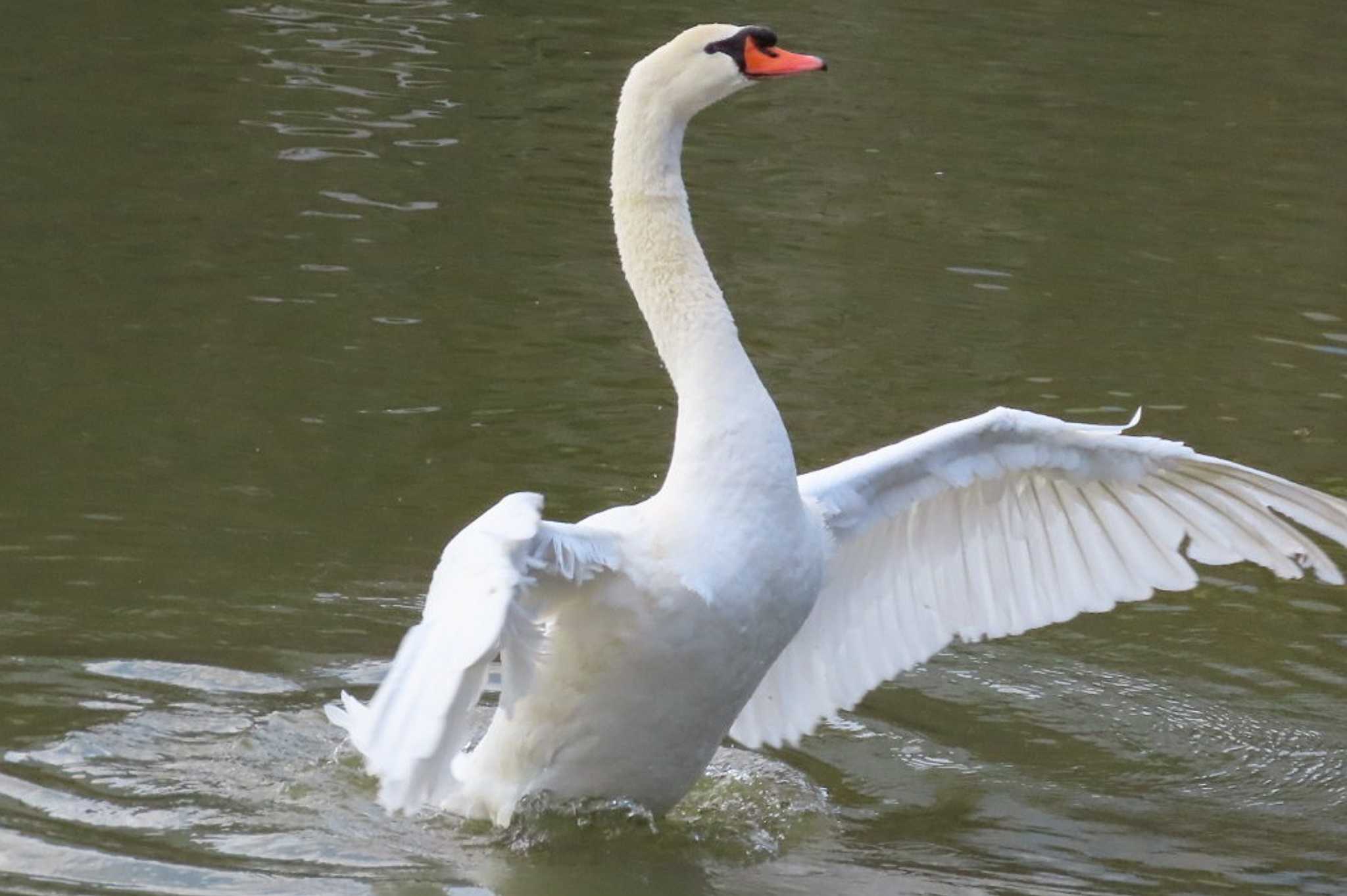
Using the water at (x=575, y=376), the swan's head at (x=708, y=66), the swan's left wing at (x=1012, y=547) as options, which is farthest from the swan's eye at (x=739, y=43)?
the water at (x=575, y=376)

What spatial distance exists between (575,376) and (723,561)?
487 cm

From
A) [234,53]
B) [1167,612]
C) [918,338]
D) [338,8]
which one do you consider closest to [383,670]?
[1167,612]

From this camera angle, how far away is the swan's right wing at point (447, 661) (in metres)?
4.43

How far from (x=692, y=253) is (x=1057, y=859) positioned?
214 cm

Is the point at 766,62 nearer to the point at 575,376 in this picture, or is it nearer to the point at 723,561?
the point at 723,561

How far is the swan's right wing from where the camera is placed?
4.43 metres

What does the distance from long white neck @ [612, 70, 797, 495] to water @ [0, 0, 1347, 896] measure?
49.9 inches

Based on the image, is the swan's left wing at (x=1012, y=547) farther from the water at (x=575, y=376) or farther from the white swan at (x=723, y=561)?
the water at (x=575, y=376)

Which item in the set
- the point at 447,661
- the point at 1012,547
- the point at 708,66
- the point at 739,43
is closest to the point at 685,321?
the point at 708,66

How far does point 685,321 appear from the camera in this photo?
6.29 meters

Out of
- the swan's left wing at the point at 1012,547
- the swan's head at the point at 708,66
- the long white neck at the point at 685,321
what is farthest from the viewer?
the swan's left wing at the point at 1012,547

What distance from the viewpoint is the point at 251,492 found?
899 centimetres

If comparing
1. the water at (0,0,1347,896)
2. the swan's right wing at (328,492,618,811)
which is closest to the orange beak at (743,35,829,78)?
the swan's right wing at (328,492,618,811)

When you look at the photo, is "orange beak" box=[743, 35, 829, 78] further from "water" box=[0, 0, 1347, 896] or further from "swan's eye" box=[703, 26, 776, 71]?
"water" box=[0, 0, 1347, 896]
